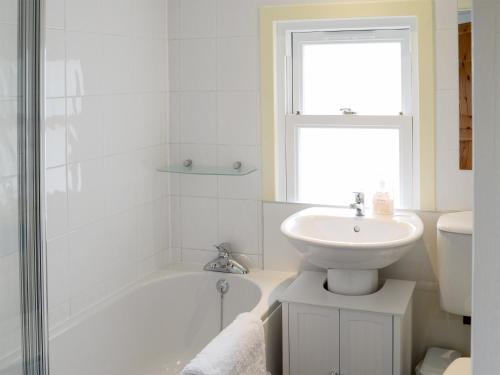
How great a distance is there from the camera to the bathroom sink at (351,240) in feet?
8.48

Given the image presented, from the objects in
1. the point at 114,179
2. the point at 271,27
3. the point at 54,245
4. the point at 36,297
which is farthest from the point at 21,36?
the point at 271,27

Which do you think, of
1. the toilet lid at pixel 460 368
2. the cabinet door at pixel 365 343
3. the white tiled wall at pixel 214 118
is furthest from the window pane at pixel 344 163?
the toilet lid at pixel 460 368

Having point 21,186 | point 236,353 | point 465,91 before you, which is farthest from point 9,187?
point 465,91

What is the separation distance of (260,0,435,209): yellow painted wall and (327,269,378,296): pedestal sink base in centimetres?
43

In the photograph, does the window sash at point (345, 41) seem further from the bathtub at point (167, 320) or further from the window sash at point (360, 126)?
the bathtub at point (167, 320)

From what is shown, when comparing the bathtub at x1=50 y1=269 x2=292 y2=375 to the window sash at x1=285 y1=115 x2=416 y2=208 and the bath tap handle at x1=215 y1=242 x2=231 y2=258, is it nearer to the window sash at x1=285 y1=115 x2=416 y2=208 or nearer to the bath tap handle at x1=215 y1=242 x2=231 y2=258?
the bath tap handle at x1=215 y1=242 x2=231 y2=258

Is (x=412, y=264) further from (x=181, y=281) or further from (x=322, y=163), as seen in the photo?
(x=181, y=281)

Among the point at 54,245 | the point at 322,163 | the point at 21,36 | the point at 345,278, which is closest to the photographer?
the point at 21,36

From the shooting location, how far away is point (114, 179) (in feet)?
9.74

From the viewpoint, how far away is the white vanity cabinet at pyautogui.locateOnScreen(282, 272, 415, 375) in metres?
2.65

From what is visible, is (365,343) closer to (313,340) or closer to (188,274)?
(313,340)

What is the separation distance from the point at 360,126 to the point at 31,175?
91.2 inches

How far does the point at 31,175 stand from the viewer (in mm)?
994

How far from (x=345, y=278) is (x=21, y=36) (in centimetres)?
207
